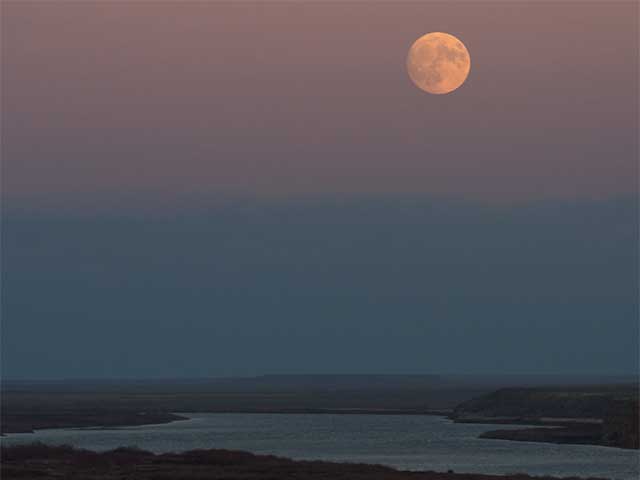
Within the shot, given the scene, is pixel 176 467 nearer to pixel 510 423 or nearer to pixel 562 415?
pixel 510 423

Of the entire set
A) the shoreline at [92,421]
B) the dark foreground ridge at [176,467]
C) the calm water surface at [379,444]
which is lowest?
the dark foreground ridge at [176,467]


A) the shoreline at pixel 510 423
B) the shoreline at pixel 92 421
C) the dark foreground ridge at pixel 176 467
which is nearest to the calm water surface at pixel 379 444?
the shoreline at pixel 510 423

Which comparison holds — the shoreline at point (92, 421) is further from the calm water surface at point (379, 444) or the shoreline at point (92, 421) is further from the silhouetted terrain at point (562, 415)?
the silhouetted terrain at point (562, 415)

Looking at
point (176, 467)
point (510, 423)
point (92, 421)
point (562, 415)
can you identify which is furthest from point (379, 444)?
point (92, 421)

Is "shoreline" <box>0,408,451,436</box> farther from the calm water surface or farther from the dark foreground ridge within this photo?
the dark foreground ridge

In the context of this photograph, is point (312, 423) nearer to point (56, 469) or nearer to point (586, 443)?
point (586, 443)

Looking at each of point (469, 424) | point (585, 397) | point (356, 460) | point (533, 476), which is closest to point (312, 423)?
point (469, 424)
